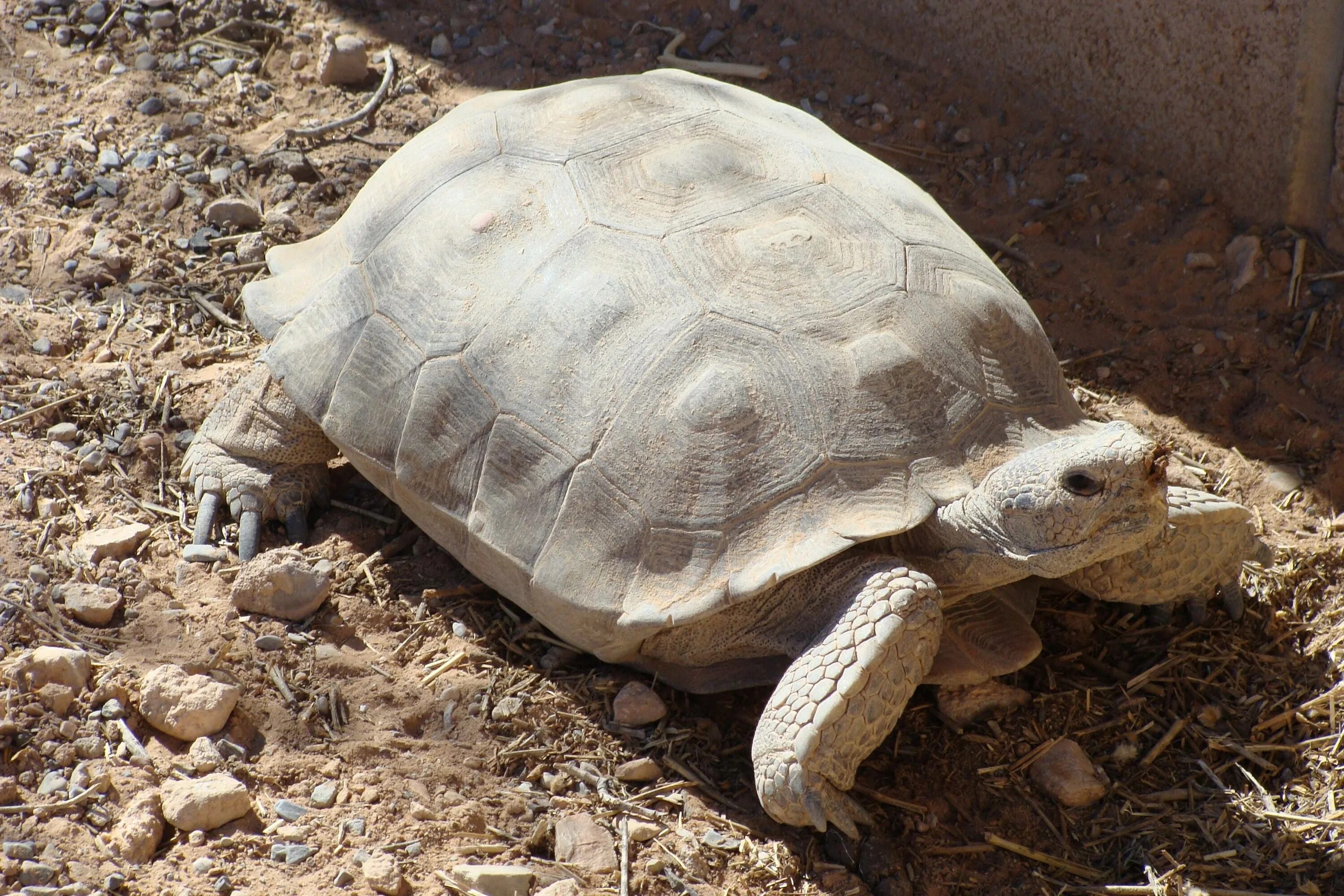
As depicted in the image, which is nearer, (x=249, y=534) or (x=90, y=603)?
(x=90, y=603)

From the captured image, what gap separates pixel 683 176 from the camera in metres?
3.27

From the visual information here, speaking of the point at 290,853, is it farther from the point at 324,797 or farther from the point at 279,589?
the point at 279,589

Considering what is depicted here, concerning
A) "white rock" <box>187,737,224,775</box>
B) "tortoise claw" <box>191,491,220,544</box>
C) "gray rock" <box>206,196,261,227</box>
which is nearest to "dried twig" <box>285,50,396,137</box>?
"gray rock" <box>206,196,261,227</box>

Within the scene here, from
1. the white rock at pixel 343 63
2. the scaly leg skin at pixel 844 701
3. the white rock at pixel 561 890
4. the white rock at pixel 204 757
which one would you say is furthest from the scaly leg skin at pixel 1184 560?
the white rock at pixel 343 63

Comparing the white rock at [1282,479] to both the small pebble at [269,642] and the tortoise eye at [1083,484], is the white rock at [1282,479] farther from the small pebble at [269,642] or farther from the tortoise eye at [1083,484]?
the small pebble at [269,642]

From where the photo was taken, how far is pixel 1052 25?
4996 millimetres

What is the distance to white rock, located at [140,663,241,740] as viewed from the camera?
286 cm

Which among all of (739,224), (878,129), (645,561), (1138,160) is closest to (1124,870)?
(645,561)

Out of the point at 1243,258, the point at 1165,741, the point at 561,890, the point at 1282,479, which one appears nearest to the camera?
the point at 561,890

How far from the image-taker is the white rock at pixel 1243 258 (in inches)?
175

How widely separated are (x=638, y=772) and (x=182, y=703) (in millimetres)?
1177

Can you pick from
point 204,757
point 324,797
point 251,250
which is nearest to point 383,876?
point 324,797

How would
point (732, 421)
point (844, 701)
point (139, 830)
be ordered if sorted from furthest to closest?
point (732, 421)
point (844, 701)
point (139, 830)

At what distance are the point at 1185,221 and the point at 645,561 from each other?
9.95ft
